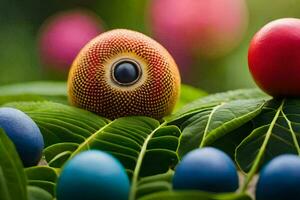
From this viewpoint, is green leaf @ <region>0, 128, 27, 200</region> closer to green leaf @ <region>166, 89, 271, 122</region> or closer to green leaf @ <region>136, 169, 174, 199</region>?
green leaf @ <region>136, 169, 174, 199</region>

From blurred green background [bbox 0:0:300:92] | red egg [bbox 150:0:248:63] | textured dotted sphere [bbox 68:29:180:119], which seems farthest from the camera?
blurred green background [bbox 0:0:300:92]

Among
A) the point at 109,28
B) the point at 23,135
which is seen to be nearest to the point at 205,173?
the point at 23,135

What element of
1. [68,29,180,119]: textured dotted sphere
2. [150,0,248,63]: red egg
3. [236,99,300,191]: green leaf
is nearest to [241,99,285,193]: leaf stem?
[236,99,300,191]: green leaf

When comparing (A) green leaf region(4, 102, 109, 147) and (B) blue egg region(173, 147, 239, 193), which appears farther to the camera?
(A) green leaf region(4, 102, 109, 147)

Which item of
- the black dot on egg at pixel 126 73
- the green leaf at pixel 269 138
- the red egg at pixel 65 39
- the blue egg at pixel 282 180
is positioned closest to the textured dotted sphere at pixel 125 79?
the black dot on egg at pixel 126 73

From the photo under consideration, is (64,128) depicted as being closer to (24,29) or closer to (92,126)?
(92,126)
